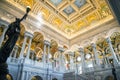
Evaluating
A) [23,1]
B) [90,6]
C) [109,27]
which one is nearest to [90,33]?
[109,27]

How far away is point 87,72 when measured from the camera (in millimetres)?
13867

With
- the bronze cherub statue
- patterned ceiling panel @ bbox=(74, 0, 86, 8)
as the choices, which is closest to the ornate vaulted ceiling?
patterned ceiling panel @ bbox=(74, 0, 86, 8)

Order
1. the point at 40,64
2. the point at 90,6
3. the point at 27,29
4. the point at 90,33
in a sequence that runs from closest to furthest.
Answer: the point at 40,64 → the point at 27,29 → the point at 90,6 → the point at 90,33

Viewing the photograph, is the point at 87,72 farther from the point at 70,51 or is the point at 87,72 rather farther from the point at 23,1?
the point at 23,1

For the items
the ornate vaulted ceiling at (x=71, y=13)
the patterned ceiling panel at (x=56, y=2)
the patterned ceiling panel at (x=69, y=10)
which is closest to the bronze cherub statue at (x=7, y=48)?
the ornate vaulted ceiling at (x=71, y=13)

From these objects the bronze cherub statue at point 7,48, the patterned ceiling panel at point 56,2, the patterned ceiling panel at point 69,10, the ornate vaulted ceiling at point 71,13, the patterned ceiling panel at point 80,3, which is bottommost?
the bronze cherub statue at point 7,48

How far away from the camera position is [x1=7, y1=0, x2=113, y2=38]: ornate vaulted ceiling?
1508 cm

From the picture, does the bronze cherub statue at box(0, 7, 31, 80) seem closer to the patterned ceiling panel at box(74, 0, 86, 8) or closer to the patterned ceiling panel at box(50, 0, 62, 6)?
the patterned ceiling panel at box(50, 0, 62, 6)

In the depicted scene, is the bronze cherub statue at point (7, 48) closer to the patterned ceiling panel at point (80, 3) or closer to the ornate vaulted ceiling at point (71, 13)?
the ornate vaulted ceiling at point (71, 13)

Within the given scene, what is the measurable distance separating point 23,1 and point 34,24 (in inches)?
131

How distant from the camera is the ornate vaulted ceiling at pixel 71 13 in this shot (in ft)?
49.5

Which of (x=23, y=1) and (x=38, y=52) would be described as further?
(x=38, y=52)

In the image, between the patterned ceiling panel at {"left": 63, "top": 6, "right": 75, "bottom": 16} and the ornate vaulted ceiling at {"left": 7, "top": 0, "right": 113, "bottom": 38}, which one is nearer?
the ornate vaulted ceiling at {"left": 7, "top": 0, "right": 113, "bottom": 38}

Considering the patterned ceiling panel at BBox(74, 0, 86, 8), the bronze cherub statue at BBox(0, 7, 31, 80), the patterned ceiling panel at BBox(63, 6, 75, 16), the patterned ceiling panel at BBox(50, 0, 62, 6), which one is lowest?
the bronze cherub statue at BBox(0, 7, 31, 80)
